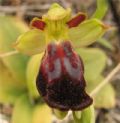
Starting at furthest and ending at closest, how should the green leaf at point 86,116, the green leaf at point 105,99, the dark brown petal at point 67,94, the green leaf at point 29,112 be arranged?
1. the green leaf at point 105,99
2. the green leaf at point 29,112
3. the green leaf at point 86,116
4. the dark brown petal at point 67,94

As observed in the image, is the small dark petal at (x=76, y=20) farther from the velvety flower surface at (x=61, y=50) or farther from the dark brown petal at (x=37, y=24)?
the dark brown petal at (x=37, y=24)

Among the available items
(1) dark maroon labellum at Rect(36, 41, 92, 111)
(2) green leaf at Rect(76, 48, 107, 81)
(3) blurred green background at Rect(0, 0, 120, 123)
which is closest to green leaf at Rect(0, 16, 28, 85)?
(3) blurred green background at Rect(0, 0, 120, 123)

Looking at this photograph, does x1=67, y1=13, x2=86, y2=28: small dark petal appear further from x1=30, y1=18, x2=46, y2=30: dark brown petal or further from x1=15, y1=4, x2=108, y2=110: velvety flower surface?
x1=30, y1=18, x2=46, y2=30: dark brown petal

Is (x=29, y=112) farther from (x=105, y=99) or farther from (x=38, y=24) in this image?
(x=38, y=24)

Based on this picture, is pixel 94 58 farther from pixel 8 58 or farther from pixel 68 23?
pixel 68 23

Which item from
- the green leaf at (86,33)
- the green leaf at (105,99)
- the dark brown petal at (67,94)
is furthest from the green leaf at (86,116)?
the green leaf at (105,99)

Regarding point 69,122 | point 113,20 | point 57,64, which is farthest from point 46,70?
point 113,20
